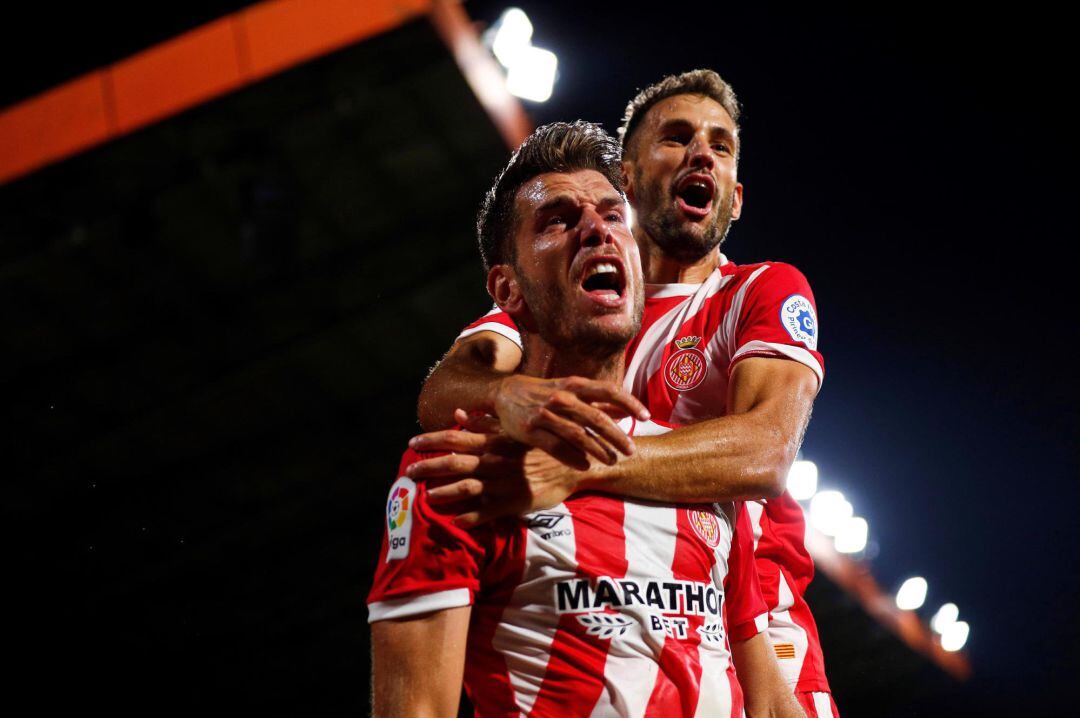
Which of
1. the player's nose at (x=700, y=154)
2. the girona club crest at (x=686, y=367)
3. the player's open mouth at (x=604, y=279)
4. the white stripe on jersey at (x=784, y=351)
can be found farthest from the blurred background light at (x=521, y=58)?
the player's open mouth at (x=604, y=279)

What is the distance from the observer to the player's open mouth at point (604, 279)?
7.55 feet

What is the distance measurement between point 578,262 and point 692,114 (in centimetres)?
143

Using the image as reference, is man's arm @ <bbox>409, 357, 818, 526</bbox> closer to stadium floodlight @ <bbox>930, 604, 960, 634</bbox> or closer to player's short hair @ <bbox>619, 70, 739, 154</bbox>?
player's short hair @ <bbox>619, 70, 739, 154</bbox>

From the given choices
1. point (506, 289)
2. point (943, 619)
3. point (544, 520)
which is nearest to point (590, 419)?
point (544, 520)

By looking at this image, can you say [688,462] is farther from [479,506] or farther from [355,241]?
[355,241]

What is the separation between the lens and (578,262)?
2357 mm

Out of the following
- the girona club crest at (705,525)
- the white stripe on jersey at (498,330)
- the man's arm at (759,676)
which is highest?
the white stripe on jersey at (498,330)

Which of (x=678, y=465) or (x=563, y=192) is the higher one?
(x=563, y=192)

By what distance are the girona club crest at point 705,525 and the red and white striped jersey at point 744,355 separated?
2.23ft

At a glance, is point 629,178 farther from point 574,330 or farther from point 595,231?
point 574,330

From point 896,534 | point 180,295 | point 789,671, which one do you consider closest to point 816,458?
point 896,534

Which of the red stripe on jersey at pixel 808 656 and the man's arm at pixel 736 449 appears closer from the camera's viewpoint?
the man's arm at pixel 736 449

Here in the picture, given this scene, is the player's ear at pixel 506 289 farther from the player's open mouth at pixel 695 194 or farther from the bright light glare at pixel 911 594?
the bright light glare at pixel 911 594

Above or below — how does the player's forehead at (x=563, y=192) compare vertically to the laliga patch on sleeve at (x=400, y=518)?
above
